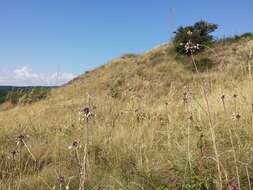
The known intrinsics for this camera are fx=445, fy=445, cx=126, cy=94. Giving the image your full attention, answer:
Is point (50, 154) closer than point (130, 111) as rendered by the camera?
Yes

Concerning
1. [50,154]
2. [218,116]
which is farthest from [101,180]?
[218,116]

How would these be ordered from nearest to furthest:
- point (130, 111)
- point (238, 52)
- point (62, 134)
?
point (62, 134) < point (130, 111) < point (238, 52)

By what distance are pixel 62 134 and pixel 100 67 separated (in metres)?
19.6

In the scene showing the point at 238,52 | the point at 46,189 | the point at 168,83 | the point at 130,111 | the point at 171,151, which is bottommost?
the point at 46,189

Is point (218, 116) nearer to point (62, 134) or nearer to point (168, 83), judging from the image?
point (62, 134)

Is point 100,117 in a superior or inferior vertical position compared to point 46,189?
superior

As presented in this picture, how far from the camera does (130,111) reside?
4.93 metres

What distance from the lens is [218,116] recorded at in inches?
163

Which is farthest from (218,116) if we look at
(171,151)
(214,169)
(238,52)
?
(238,52)

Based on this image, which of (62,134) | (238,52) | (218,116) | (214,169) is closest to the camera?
(214,169)

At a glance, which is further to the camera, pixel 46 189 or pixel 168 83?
pixel 168 83

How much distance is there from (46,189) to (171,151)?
94 cm

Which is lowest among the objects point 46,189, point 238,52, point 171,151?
point 46,189

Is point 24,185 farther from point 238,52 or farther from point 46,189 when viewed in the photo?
point 238,52
